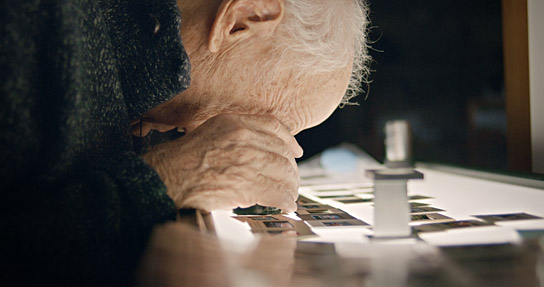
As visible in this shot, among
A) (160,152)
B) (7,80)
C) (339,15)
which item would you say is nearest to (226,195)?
(160,152)

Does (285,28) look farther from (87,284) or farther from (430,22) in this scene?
(430,22)

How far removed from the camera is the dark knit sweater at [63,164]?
59cm

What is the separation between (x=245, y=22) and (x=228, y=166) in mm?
351

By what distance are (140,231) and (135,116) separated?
37 centimetres

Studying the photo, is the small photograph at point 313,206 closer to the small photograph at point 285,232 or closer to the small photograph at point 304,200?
the small photograph at point 304,200

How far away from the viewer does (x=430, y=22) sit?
2.17 meters

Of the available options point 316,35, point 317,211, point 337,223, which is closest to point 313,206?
point 317,211

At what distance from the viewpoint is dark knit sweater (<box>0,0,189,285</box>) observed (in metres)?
0.59

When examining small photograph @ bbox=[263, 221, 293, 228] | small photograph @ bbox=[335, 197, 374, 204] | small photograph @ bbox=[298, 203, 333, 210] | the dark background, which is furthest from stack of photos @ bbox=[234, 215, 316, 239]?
the dark background

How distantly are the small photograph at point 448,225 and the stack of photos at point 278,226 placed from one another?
0.22 m

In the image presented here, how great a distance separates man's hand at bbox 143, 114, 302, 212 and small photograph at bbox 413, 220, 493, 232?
0.27m

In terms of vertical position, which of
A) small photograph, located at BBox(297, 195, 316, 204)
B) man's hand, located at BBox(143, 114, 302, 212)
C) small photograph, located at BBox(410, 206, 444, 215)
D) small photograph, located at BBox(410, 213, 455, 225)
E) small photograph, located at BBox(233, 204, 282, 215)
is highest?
man's hand, located at BBox(143, 114, 302, 212)

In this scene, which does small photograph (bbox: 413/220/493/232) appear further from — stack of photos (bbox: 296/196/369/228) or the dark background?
the dark background

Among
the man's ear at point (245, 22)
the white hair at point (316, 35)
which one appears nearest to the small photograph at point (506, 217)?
the white hair at point (316, 35)
